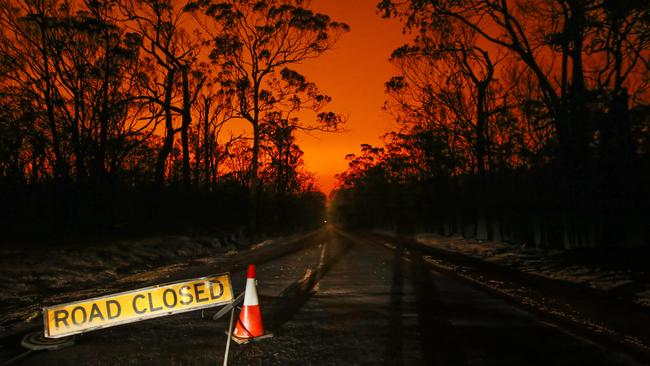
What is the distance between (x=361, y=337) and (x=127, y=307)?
2.67 meters

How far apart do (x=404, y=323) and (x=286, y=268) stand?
763cm

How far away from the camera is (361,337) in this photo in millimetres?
5664

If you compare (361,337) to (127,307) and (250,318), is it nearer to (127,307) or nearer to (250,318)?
(250,318)

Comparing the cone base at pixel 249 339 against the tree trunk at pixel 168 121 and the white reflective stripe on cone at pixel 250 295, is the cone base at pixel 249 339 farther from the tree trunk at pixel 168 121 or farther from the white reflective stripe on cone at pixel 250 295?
the tree trunk at pixel 168 121

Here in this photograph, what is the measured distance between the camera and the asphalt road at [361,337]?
484 centimetres

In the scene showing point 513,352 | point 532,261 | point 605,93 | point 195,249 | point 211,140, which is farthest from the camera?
point 211,140

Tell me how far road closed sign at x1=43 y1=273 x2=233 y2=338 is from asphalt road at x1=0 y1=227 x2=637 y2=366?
0.99ft

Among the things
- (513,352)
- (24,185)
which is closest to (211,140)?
(24,185)

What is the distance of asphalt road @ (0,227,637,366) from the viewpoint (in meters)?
4.84

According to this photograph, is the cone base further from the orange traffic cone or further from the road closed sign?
the road closed sign

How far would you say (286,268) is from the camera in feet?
44.9

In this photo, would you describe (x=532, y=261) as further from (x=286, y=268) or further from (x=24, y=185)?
(x=24, y=185)

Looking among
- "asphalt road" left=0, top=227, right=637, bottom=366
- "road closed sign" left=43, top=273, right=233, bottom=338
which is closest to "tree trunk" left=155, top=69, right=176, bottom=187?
"asphalt road" left=0, top=227, right=637, bottom=366

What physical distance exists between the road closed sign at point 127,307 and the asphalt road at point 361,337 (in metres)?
0.30
